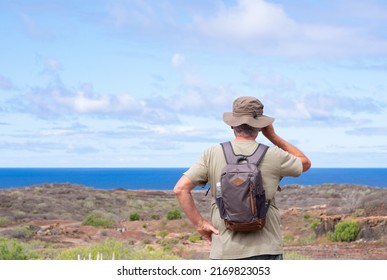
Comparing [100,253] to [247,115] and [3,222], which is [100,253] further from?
[3,222]

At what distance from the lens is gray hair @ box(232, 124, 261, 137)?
4.92m

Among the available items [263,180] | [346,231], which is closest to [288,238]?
[346,231]

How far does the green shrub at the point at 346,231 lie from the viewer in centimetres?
2373

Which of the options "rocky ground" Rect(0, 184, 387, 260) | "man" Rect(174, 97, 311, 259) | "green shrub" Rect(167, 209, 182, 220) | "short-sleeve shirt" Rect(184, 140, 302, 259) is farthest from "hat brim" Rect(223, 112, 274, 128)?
"green shrub" Rect(167, 209, 182, 220)

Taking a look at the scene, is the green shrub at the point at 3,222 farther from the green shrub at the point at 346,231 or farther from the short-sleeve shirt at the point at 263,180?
the short-sleeve shirt at the point at 263,180

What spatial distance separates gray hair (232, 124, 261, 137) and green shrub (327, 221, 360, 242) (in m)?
19.6

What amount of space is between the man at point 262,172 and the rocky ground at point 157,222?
34.2 feet

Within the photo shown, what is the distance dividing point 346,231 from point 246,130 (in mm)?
19678

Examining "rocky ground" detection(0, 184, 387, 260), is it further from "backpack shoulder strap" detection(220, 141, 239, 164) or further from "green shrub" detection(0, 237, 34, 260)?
"backpack shoulder strap" detection(220, 141, 239, 164)

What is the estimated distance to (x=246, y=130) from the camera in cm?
493

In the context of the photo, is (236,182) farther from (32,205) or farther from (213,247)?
(32,205)

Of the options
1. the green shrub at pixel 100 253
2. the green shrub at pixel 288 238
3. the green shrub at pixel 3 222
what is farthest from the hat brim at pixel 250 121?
the green shrub at pixel 3 222

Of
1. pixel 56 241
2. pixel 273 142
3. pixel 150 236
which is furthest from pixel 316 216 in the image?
pixel 273 142

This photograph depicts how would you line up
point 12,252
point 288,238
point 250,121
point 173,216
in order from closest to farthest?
point 250,121, point 12,252, point 288,238, point 173,216
